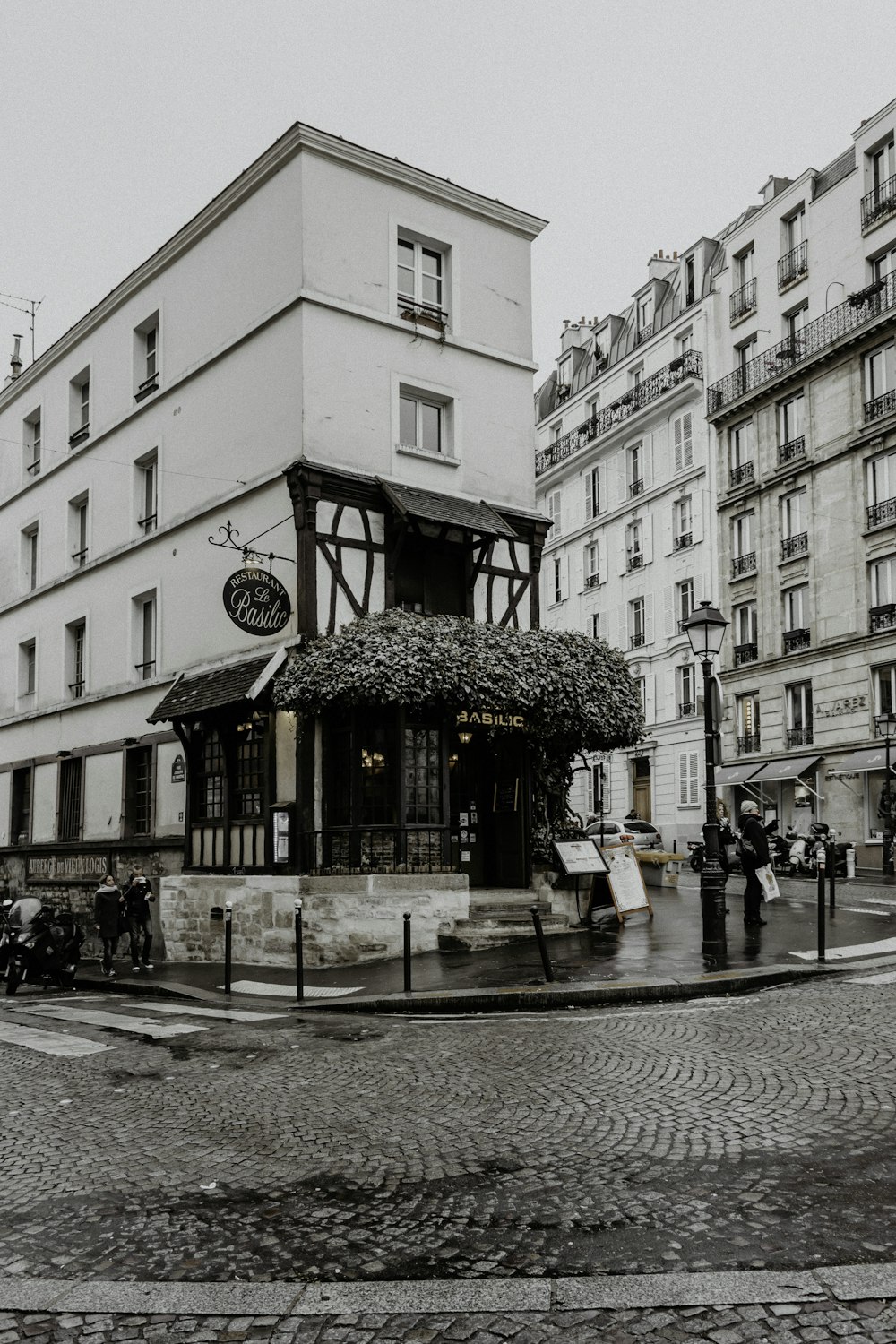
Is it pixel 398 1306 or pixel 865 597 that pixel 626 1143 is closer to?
pixel 398 1306

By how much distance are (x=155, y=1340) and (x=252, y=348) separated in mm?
18112

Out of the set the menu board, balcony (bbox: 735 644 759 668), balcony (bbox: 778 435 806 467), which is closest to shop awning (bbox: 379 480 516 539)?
the menu board

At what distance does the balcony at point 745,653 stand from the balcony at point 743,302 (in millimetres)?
12083

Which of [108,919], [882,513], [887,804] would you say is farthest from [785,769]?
[108,919]

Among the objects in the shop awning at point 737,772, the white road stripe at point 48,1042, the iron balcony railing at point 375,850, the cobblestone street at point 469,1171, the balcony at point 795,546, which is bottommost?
the white road stripe at point 48,1042

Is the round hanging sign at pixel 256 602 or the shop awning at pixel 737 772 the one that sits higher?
the round hanging sign at pixel 256 602

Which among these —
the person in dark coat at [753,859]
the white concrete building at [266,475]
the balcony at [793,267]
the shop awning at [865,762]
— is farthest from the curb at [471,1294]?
the balcony at [793,267]

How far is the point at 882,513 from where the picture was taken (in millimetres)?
34469

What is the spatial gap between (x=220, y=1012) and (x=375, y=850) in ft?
16.6

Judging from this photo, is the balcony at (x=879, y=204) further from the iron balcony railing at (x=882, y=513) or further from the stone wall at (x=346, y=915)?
the stone wall at (x=346, y=915)

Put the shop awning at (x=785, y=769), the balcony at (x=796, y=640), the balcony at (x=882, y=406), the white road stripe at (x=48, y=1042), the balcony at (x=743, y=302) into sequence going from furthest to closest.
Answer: the balcony at (x=743, y=302), the balcony at (x=796, y=640), the shop awning at (x=785, y=769), the balcony at (x=882, y=406), the white road stripe at (x=48, y=1042)

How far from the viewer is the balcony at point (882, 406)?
3434cm

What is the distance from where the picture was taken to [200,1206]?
5020 mm

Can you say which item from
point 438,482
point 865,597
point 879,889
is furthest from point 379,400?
point 865,597
